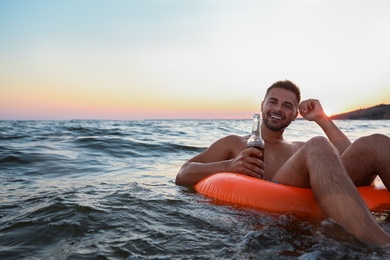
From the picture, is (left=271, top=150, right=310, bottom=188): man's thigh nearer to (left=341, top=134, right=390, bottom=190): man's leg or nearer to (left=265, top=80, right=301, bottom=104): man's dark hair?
Answer: (left=341, top=134, right=390, bottom=190): man's leg

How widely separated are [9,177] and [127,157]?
3.10m

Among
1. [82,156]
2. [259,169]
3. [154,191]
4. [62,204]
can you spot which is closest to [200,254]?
[259,169]

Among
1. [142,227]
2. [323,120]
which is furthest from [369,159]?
[142,227]

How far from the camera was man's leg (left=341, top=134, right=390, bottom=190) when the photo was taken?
129 inches

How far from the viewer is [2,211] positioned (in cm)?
345

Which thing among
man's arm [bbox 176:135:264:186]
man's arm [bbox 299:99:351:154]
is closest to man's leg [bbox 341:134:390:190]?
man's arm [bbox 299:99:351:154]

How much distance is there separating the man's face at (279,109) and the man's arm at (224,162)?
1.64 ft

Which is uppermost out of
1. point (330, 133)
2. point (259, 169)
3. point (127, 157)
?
point (330, 133)

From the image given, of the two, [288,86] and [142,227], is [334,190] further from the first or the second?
[288,86]

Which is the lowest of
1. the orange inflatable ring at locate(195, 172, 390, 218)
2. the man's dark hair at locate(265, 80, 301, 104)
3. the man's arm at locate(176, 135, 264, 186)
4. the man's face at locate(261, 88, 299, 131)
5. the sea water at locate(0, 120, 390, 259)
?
the sea water at locate(0, 120, 390, 259)

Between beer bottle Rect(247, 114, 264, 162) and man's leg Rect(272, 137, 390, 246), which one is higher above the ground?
beer bottle Rect(247, 114, 264, 162)

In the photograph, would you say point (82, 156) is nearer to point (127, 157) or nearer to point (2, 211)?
point (127, 157)

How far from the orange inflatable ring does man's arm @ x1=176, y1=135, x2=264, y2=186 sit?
0.54 ft

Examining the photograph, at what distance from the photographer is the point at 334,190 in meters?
2.62
